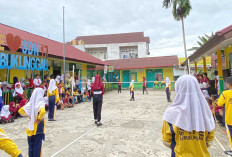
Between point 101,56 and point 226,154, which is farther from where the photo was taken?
point 101,56

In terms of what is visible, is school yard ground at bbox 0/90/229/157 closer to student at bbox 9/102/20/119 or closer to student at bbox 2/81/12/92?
student at bbox 9/102/20/119

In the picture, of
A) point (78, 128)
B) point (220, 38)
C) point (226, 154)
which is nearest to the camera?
point (226, 154)

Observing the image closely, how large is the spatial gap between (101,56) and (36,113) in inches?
1247

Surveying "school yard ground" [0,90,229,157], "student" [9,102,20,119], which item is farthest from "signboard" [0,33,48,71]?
"school yard ground" [0,90,229,157]

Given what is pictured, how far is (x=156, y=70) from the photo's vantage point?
22.2 metres

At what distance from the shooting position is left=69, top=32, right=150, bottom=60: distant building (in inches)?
1244

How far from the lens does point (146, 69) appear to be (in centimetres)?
2258

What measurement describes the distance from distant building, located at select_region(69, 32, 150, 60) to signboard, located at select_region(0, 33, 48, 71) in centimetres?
2416

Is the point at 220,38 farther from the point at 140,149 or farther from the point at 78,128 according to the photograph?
the point at 78,128

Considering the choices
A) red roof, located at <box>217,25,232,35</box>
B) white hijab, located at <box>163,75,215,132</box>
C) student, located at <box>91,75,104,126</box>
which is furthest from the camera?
student, located at <box>91,75,104,126</box>

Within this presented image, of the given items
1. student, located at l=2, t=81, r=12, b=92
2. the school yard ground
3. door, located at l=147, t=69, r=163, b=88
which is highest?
door, located at l=147, t=69, r=163, b=88

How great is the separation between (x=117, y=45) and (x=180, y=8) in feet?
51.5

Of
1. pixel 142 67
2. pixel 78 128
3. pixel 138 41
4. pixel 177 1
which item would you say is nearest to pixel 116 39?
pixel 138 41

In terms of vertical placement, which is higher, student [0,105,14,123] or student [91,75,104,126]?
student [91,75,104,126]
